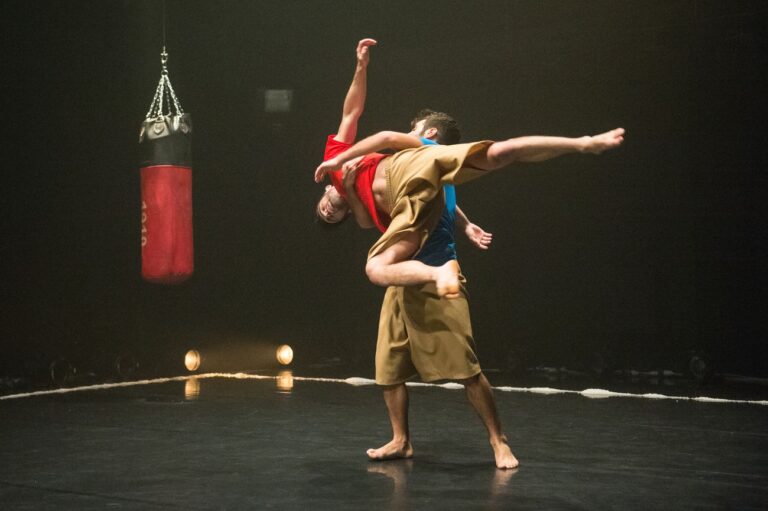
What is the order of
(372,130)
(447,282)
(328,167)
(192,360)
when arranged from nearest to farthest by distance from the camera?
(447,282) < (328,167) < (192,360) < (372,130)

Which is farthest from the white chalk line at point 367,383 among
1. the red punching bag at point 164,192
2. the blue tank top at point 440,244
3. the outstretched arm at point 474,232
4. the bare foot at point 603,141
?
the bare foot at point 603,141

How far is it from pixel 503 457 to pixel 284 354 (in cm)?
389

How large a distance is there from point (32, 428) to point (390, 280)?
7.15 feet

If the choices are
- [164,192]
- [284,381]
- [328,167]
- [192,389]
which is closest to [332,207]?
[328,167]

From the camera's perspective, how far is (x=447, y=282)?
2.59 meters

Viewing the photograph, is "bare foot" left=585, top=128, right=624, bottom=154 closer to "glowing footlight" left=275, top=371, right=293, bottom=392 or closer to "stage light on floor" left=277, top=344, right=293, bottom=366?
"glowing footlight" left=275, top=371, right=293, bottom=392

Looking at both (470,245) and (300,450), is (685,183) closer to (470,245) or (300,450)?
(470,245)

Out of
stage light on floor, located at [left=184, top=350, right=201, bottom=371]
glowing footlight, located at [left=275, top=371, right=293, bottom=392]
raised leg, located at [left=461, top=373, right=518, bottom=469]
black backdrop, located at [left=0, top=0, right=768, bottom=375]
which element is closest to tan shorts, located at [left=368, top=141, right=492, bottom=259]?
raised leg, located at [left=461, top=373, right=518, bottom=469]

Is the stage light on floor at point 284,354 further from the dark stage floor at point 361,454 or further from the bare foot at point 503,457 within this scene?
the bare foot at point 503,457

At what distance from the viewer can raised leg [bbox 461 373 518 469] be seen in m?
3.13

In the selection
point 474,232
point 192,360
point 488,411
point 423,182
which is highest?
point 423,182

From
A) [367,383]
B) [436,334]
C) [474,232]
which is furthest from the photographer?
[367,383]

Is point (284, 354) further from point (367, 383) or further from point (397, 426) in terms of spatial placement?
point (397, 426)

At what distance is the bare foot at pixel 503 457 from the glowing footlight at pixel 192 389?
2.52 meters
